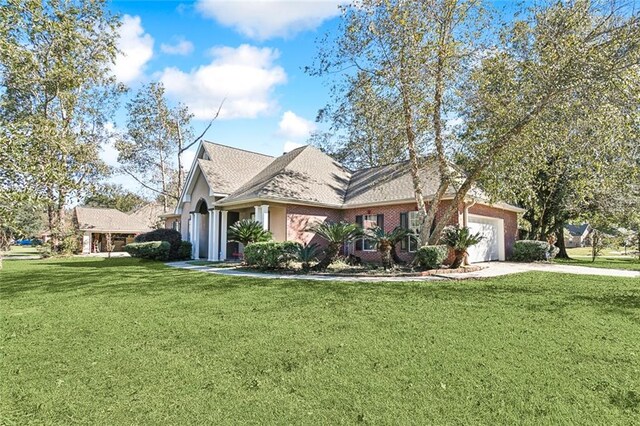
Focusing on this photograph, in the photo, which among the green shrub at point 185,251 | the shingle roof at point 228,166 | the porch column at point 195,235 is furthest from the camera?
the porch column at point 195,235

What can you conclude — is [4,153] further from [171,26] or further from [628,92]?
[628,92]

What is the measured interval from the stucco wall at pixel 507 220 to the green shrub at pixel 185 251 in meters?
16.1

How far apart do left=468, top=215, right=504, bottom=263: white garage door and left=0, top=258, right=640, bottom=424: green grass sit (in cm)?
966

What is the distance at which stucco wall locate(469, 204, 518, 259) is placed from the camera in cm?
1920

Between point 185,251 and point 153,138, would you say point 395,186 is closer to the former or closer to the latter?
point 185,251

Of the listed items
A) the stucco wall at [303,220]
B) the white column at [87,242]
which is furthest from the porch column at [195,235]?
the white column at [87,242]

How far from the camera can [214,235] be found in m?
20.8

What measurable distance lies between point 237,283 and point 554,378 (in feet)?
28.7

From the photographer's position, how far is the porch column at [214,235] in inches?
815

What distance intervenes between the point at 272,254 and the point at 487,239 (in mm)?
12062

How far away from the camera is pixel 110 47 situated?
12812 millimetres

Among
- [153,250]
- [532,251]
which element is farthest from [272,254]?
[532,251]

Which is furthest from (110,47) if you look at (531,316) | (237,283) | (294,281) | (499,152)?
(531,316)

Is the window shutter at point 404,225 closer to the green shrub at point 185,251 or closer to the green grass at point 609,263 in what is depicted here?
the green grass at point 609,263
